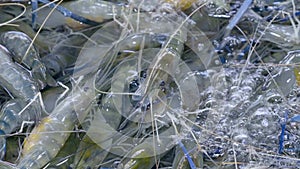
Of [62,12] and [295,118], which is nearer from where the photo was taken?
[295,118]

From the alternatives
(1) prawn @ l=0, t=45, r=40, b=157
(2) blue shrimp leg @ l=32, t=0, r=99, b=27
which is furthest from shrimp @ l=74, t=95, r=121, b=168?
(2) blue shrimp leg @ l=32, t=0, r=99, b=27

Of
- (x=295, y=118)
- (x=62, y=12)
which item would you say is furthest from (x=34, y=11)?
(x=295, y=118)

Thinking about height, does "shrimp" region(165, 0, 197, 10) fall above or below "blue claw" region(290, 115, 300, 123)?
above

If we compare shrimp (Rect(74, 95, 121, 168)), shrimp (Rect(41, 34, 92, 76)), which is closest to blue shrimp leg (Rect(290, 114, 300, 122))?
shrimp (Rect(74, 95, 121, 168))

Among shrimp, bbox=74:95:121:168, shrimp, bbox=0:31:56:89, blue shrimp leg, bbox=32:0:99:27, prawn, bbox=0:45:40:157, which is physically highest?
blue shrimp leg, bbox=32:0:99:27

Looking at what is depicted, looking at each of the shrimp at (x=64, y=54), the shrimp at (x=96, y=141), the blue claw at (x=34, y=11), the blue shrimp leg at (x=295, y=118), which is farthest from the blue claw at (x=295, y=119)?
the blue claw at (x=34, y=11)

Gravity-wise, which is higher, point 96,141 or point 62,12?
point 62,12

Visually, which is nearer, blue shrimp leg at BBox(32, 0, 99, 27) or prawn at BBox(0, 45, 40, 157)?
prawn at BBox(0, 45, 40, 157)

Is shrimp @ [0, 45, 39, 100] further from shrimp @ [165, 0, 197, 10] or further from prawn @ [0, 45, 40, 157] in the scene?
Answer: shrimp @ [165, 0, 197, 10]

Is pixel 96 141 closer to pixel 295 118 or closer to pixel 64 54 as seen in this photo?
pixel 64 54
